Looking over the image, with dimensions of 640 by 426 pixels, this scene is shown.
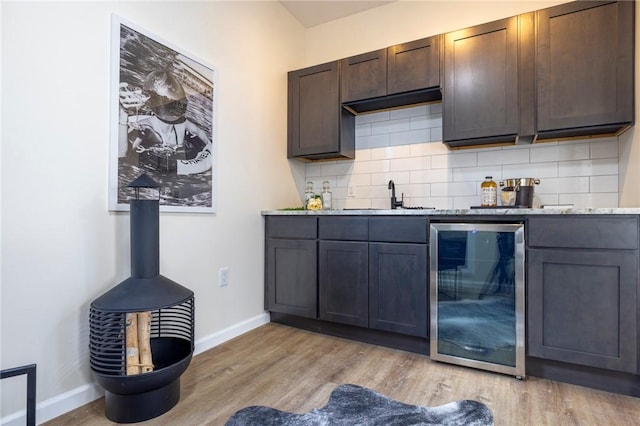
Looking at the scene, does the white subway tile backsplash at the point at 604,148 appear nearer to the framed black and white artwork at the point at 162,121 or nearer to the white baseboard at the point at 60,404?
the framed black and white artwork at the point at 162,121

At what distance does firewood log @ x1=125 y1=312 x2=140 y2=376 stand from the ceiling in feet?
9.17

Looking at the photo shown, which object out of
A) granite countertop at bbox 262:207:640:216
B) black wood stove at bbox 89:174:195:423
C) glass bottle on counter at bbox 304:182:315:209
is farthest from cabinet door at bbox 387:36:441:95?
black wood stove at bbox 89:174:195:423

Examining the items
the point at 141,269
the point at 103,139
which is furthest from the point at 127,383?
the point at 103,139

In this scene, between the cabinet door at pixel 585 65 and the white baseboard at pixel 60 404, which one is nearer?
the white baseboard at pixel 60 404

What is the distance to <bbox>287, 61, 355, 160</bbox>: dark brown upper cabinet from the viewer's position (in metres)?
2.82

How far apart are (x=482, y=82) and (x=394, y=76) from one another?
626 mm

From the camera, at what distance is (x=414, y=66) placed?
8.21 feet

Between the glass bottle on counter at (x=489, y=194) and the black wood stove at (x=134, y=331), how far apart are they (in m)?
2.04

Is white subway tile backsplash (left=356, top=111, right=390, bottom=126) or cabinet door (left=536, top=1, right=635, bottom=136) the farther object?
white subway tile backsplash (left=356, top=111, right=390, bottom=126)

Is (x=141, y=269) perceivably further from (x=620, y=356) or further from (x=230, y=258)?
(x=620, y=356)

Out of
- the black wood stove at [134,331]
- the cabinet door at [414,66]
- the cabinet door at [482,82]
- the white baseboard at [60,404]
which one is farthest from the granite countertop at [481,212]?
the white baseboard at [60,404]

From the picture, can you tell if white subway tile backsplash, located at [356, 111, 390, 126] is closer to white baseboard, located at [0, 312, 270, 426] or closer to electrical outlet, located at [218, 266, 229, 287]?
electrical outlet, located at [218, 266, 229, 287]

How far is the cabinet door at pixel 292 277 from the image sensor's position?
8.24 ft

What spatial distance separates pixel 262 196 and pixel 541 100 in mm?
2058
